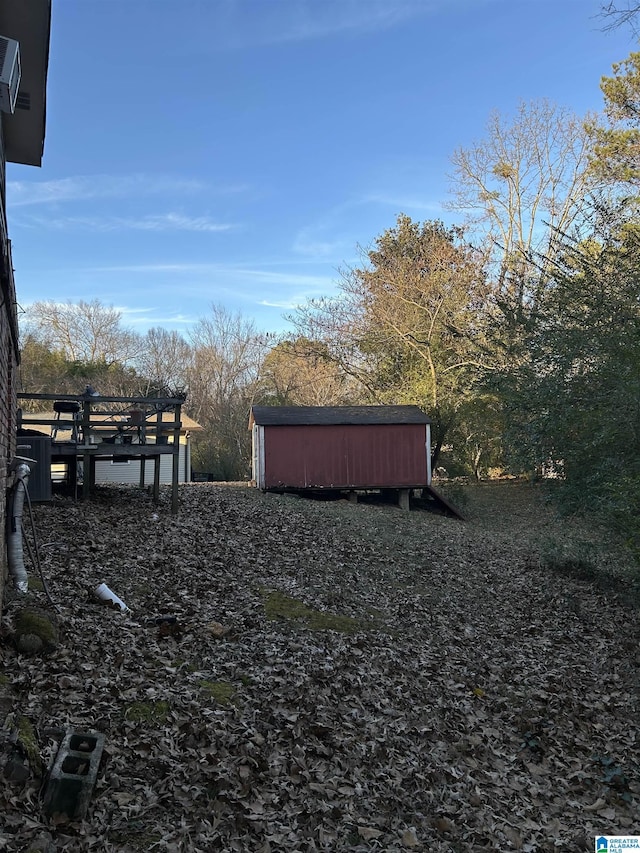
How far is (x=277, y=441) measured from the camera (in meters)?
17.7

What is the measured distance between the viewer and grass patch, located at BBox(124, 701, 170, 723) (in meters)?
3.77

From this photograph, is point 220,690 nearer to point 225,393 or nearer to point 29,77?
point 29,77

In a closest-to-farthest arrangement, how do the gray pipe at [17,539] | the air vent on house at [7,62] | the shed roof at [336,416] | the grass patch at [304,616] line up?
the air vent on house at [7,62]
the gray pipe at [17,539]
the grass patch at [304,616]
the shed roof at [336,416]

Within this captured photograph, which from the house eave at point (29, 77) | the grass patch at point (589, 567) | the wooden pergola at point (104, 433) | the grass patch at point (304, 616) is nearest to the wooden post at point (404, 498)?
the grass patch at point (589, 567)

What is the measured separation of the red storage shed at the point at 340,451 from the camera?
694 inches

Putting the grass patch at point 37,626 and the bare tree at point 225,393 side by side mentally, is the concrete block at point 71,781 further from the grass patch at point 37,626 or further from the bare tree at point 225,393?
the bare tree at point 225,393

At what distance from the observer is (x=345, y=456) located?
58.6ft

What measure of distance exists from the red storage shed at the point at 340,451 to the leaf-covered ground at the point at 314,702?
852 cm

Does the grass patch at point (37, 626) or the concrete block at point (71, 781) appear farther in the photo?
the grass patch at point (37, 626)

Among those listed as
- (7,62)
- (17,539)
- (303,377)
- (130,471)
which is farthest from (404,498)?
(7,62)

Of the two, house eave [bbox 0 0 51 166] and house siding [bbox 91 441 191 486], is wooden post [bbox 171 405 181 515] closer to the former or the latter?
house eave [bbox 0 0 51 166]

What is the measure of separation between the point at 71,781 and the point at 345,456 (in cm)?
1514

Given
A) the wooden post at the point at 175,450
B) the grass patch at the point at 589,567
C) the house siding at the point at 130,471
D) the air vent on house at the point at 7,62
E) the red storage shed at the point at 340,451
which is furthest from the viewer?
the house siding at the point at 130,471

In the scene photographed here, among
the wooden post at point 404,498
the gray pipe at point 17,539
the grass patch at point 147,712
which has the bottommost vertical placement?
the grass patch at point 147,712
